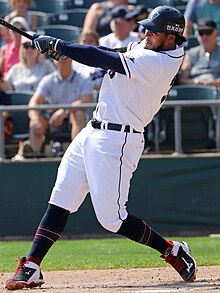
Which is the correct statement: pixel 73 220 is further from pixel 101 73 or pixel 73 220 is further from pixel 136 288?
pixel 136 288

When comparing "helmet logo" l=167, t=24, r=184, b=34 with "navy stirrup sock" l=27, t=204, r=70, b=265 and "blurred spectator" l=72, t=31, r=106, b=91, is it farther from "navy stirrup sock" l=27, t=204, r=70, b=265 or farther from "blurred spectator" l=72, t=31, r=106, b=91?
"blurred spectator" l=72, t=31, r=106, b=91

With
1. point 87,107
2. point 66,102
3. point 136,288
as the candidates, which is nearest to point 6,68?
point 66,102

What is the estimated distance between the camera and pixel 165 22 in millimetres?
5336

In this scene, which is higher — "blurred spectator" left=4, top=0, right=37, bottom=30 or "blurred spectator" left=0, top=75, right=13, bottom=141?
"blurred spectator" left=4, top=0, right=37, bottom=30

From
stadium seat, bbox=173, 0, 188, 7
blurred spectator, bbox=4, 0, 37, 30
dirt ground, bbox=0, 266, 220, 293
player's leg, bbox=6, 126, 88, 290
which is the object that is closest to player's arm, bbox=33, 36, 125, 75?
player's leg, bbox=6, 126, 88, 290

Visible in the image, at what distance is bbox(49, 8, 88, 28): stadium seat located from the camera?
1338 cm

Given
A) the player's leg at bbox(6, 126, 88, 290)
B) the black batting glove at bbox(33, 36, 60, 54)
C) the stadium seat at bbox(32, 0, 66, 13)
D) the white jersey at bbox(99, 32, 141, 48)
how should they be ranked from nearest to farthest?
the black batting glove at bbox(33, 36, 60, 54)
the player's leg at bbox(6, 126, 88, 290)
the white jersey at bbox(99, 32, 141, 48)
the stadium seat at bbox(32, 0, 66, 13)

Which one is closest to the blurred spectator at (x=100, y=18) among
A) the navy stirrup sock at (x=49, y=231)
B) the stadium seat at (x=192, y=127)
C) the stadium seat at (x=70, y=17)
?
the stadium seat at (x=70, y=17)

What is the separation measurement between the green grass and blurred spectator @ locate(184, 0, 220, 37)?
343cm

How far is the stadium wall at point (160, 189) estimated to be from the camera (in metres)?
9.94

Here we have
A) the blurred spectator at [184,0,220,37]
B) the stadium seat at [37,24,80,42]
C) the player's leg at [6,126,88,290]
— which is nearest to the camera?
the player's leg at [6,126,88,290]

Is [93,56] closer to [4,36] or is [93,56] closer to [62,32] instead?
[62,32]

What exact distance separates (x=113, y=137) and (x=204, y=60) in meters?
5.37

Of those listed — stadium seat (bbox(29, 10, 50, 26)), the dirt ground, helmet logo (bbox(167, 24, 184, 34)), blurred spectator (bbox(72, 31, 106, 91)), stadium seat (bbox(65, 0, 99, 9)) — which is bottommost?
the dirt ground
